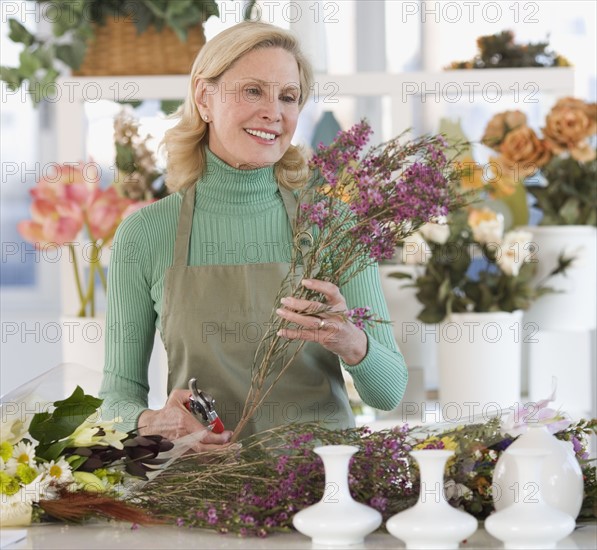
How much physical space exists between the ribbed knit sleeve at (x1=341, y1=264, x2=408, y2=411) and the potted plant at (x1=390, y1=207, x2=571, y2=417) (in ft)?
3.47

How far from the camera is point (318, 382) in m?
1.89

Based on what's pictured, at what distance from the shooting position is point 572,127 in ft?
9.70

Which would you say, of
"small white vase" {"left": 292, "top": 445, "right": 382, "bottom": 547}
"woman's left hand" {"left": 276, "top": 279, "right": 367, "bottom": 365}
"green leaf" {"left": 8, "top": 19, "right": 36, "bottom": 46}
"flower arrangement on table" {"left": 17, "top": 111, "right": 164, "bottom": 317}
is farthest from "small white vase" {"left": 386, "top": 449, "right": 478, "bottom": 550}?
"green leaf" {"left": 8, "top": 19, "right": 36, "bottom": 46}

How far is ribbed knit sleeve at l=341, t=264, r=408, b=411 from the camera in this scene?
178cm

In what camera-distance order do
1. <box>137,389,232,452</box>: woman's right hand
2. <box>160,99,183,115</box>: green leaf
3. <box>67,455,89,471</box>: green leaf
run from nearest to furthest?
1. <box>67,455,89,471</box>: green leaf
2. <box>137,389,232,452</box>: woman's right hand
3. <box>160,99,183,115</box>: green leaf

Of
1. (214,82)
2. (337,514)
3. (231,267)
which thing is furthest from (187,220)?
(337,514)

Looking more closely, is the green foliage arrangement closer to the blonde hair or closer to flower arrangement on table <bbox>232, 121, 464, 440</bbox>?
the blonde hair

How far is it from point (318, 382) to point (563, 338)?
1.41 m

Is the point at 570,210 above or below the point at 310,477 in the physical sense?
above

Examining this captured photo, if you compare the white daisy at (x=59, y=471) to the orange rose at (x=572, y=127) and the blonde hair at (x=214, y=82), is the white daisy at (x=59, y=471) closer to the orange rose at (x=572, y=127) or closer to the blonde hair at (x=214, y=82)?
the blonde hair at (x=214, y=82)

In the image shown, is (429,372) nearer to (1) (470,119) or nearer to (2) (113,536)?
(1) (470,119)

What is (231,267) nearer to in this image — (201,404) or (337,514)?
(201,404)

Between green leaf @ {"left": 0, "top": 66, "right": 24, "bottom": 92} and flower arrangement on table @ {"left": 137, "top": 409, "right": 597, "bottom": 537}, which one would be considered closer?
flower arrangement on table @ {"left": 137, "top": 409, "right": 597, "bottom": 537}

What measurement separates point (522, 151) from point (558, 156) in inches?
5.0
